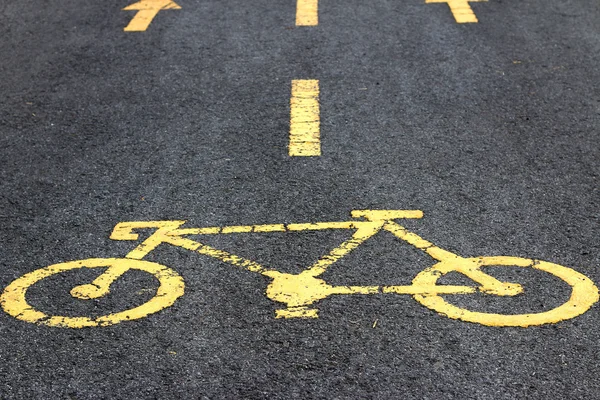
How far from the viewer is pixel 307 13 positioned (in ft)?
39.0

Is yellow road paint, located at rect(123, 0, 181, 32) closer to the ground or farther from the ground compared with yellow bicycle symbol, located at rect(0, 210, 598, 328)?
closer to the ground

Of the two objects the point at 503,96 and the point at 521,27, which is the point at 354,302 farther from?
the point at 521,27

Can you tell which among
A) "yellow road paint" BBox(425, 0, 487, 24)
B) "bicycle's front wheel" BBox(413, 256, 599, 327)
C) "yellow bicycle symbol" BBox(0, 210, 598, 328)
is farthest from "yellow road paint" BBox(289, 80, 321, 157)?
"yellow road paint" BBox(425, 0, 487, 24)

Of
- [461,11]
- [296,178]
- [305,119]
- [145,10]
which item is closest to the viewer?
[296,178]

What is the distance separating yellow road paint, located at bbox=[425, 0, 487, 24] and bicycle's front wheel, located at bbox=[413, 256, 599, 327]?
19.6 ft

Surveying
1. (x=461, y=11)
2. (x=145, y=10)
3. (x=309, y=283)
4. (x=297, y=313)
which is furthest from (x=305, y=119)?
(x=145, y=10)

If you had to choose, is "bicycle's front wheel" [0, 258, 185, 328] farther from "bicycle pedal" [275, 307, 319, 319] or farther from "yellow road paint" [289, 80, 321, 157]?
"yellow road paint" [289, 80, 321, 157]

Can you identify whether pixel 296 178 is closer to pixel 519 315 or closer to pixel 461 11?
pixel 519 315

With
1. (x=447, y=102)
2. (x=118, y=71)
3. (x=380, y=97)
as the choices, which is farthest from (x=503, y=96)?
(x=118, y=71)

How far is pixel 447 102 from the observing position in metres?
8.96

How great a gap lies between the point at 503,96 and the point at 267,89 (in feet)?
7.34

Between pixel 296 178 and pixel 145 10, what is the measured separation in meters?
5.58

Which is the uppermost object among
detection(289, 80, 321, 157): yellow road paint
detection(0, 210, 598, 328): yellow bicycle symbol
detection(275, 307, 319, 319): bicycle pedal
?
detection(275, 307, 319, 319): bicycle pedal

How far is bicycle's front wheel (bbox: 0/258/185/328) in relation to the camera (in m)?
5.46
